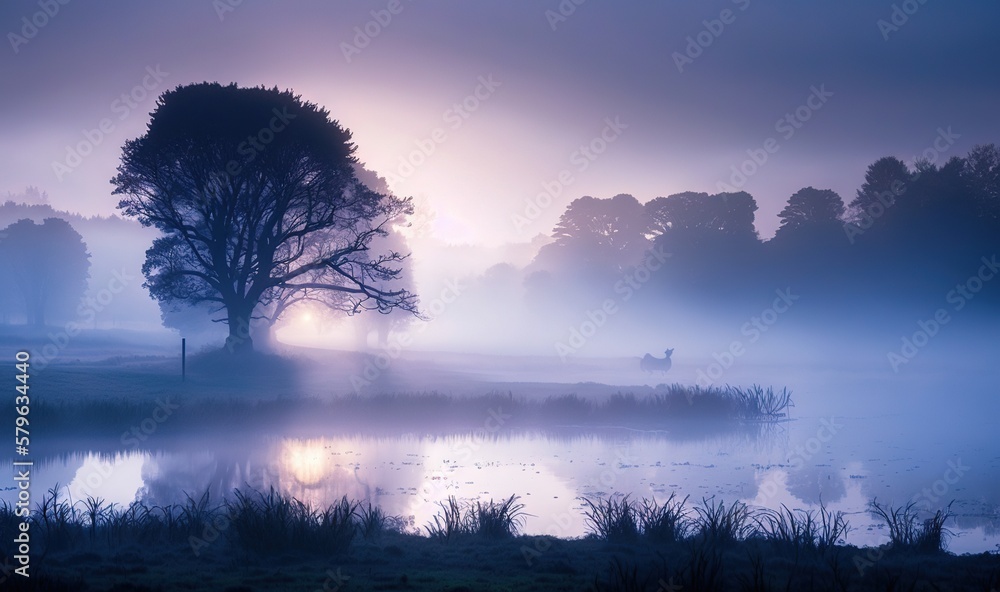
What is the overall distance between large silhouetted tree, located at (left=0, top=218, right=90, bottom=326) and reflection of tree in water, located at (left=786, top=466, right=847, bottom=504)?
82.9 m

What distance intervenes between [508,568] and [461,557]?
3.05 ft

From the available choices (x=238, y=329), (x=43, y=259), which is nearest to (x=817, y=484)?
(x=238, y=329)

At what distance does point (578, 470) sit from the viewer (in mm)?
21016

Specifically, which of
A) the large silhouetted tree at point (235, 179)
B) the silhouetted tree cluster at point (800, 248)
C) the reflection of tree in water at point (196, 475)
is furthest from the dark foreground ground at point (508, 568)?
the silhouetted tree cluster at point (800, 248)

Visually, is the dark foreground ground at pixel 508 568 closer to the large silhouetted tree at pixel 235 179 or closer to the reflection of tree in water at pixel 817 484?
the reflection of tree in water at pixel 817 484

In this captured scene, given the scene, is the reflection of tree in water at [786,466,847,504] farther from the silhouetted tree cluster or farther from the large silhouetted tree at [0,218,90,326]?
the large silhouetted tree at [0,218,90,326]

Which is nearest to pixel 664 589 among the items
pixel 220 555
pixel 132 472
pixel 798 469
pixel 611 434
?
pixel 220 555

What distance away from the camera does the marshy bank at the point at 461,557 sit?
9023 mm

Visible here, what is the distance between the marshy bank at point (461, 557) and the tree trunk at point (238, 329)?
92.2ft

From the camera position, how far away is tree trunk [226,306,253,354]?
4109 cm

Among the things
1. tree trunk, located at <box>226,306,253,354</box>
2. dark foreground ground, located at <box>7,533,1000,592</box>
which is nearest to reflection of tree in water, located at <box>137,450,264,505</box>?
dark foreground ground, located at <box>7,533,1000,592</box>

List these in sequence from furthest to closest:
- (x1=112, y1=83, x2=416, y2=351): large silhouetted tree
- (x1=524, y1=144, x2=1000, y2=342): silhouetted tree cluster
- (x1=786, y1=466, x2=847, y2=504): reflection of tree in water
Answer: (x1=524, y1=144, x2=1000, y2=342): silhouetted tree cluster → (x1=112, y1=83, x2=416, y2=351): large silhouetted tree → (x1=786, y1=466, x2=847, y2=504): reflection of tree in water

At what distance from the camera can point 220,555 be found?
35.0ft

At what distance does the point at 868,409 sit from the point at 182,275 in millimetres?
34458
